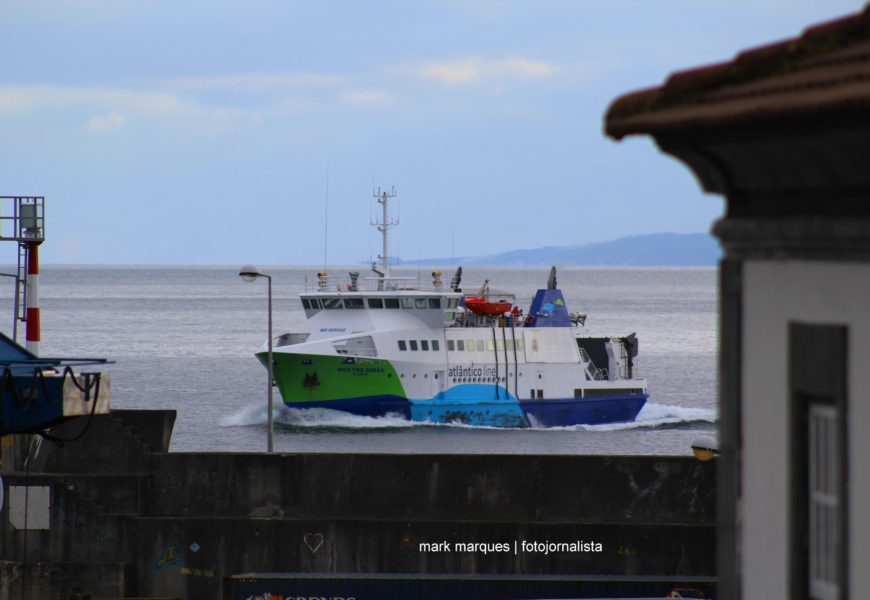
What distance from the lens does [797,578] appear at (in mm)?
5910

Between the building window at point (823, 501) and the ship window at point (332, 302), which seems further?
the ship window at point (332, 302)

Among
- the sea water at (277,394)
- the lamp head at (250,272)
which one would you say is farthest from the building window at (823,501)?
the sea water at (277,394)

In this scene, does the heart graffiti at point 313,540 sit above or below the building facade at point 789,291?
below

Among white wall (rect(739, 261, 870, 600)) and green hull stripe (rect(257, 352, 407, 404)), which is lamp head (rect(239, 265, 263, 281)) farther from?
green hull stripe (rect(257, 352, 407, 404))

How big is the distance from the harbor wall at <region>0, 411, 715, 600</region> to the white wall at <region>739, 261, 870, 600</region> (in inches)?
498

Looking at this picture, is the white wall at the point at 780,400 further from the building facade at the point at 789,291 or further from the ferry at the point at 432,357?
the ferry at the point at 432,357

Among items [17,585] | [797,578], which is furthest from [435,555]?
[797,578]

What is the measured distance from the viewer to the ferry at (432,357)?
50.8m

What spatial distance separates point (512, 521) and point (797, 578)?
44.2ft

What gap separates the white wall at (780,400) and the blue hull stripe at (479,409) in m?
45.4

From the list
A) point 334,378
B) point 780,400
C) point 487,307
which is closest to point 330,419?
point 334,378

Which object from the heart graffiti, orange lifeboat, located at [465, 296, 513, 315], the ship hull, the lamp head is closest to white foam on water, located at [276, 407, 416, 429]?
the ship hull

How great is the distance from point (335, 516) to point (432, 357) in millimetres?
31653

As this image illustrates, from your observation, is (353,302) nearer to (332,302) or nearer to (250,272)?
(332,302)
